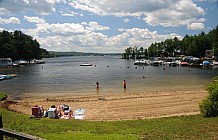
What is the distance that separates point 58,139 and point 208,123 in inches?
318

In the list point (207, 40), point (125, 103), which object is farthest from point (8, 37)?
point (125, 103)

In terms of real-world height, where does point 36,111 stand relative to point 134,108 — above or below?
above

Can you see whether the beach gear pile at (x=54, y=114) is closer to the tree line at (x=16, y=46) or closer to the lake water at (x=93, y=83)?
the lake water at (x=93, y=83)

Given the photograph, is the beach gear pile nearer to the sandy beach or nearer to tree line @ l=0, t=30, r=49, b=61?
the sandy beach

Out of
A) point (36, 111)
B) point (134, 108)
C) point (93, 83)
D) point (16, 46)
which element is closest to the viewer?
point (36, 111)

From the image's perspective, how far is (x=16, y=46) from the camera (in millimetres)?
170125

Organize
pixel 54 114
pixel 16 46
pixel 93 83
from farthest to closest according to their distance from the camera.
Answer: pixel 16 46 < pixel 93 83 < pixel 54 114

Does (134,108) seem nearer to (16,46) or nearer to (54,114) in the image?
(54,114)

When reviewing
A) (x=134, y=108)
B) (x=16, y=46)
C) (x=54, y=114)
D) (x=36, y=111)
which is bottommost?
(x=134, y=108)

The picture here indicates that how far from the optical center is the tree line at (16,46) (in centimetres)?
15688

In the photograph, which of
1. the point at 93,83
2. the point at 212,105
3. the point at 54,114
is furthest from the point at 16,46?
the point at 212,105

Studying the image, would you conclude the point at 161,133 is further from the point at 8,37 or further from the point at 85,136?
the point at 8,37

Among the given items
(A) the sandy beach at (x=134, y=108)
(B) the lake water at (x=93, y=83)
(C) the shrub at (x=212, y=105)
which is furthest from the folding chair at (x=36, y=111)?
(B) the lake water at (x=93, y=83)

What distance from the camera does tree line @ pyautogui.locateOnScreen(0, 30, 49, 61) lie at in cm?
15688
